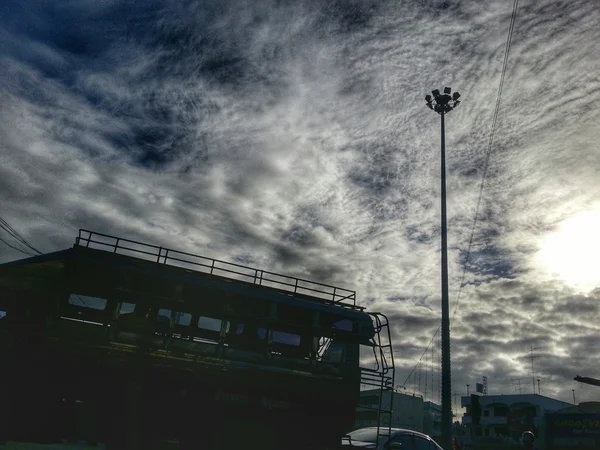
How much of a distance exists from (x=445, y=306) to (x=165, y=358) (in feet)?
43.2

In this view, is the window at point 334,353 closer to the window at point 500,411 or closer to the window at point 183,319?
the window at point 183,319

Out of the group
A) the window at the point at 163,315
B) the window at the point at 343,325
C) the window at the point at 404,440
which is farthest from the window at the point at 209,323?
the window at the point at 404,440

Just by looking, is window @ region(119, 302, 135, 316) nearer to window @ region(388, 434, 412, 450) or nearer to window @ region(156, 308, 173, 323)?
window @ region(156, 308, 173, 323)

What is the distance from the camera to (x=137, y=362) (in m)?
9.30

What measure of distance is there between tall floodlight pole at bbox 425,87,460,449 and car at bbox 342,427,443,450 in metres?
6.27

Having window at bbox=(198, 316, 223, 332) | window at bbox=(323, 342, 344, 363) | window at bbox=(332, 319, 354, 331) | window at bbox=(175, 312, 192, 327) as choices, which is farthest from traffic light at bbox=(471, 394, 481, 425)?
window at bbox=(175, 312, 192, 327)

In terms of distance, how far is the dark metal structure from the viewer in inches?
349

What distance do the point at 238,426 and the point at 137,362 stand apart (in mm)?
2693

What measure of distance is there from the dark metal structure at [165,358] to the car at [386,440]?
1.33 feet

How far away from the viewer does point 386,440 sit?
9.92 meters

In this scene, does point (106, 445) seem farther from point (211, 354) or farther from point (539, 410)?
point (539, 410)

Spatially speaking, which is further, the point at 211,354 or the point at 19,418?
the point at 211,354

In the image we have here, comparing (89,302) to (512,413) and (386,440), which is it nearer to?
(386,440)

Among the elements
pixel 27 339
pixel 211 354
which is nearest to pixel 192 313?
pixel 211 354
